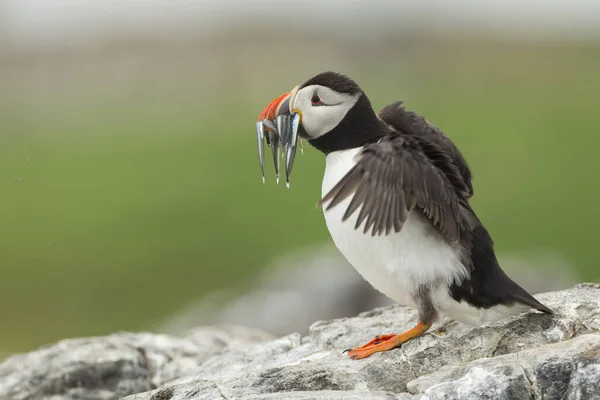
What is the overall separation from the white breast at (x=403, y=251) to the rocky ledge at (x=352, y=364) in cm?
50

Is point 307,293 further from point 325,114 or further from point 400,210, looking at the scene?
point 400,210

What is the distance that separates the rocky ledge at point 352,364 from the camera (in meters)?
5.21

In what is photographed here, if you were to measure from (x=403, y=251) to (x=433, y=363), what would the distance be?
75 centimetres

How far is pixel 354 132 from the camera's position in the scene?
20.5ft

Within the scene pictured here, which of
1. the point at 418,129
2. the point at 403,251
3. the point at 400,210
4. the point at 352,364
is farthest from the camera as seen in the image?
the point at 418,129

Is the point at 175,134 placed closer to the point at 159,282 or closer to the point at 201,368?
the point at 159,282

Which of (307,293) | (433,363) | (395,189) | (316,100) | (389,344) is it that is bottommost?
(307,293)

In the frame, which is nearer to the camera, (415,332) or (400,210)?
(400,210)

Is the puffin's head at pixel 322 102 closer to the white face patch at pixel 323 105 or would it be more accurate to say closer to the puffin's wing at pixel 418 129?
the white face patch at pixel 323 105

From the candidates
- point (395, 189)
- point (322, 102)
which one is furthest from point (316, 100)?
point (395, 189)

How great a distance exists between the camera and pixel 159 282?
1864 centimetres

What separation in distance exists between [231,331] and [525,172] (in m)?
13.5

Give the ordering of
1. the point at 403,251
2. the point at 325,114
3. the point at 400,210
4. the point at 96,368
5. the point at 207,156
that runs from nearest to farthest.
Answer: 1. the point at 400,210
2. the point at 403,251
3. the point at 325,114
4. the point at 96,368
5. the point at 207,156

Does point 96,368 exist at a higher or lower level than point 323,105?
lower
